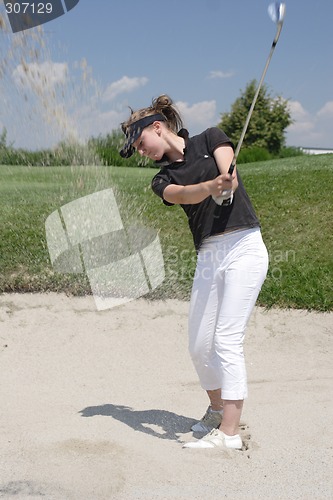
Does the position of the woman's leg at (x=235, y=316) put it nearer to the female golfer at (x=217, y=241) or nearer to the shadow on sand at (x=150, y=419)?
the female golfer at (x=217, y=241)

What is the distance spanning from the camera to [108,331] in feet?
19.5

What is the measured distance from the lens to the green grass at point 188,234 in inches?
250

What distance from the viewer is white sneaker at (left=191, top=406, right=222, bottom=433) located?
3.87m

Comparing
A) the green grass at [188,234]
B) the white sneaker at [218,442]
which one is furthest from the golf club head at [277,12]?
the green grass at [188,234]

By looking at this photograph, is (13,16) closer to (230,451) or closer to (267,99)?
(230,451)

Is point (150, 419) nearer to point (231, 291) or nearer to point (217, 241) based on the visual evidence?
point (231, 291)

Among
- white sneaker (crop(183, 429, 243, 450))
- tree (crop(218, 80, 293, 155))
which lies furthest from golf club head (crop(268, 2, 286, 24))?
tree (crop(218, 80, 293, 155))

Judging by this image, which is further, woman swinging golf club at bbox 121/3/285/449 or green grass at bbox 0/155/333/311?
green grass at bbox 0/155/333/311

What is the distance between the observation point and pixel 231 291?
3.42 meters

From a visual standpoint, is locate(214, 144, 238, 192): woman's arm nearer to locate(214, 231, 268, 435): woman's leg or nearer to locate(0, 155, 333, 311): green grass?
locate(214, 231, 268, 435): woman's leg

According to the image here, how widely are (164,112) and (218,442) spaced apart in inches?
66.4

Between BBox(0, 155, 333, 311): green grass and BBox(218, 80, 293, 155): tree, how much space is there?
54.7 ft

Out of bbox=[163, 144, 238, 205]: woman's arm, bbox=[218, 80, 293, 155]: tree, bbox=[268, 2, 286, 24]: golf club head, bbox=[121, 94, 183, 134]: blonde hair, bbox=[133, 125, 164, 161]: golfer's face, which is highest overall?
bbox=[268, 2, 286, 24]: golf club head

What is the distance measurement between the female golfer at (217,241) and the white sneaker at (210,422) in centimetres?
38
